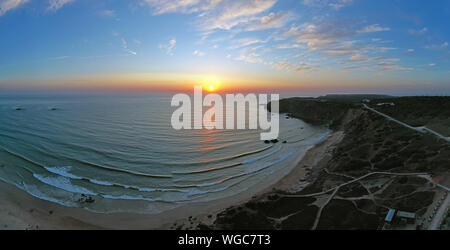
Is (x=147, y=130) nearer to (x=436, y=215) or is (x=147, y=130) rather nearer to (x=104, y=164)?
(x=104, y=164)

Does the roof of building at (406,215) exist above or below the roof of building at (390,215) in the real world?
above

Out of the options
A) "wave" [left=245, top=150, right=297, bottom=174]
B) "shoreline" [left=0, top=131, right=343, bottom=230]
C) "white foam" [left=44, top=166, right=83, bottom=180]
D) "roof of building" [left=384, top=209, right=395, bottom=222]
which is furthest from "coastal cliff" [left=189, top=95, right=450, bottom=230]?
"white foam" [left=44, top=166, right=83, bottom=180]

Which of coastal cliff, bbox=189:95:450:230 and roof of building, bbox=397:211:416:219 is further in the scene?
coastal cliff, bbox=189:95:450:230

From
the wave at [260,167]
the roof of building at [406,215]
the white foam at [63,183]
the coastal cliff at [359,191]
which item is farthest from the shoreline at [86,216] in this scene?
the roof of building at [406,215]

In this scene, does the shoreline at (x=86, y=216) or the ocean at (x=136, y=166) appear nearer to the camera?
the shoreline at (x=86, y=216)

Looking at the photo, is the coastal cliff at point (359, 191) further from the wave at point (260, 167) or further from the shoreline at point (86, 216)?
the wave at point (260, 167)

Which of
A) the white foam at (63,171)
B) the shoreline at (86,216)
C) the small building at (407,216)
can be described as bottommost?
the shoreline at (86,216)

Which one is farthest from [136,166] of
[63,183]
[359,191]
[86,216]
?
[359,191]

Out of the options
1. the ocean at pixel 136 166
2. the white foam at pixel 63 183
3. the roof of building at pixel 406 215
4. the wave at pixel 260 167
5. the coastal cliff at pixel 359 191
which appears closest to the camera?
the roof of building at pixel 406 215

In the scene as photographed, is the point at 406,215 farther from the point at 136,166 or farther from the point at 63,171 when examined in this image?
the point at 63,171

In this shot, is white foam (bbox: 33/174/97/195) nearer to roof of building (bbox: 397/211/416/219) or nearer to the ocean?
the ocean
